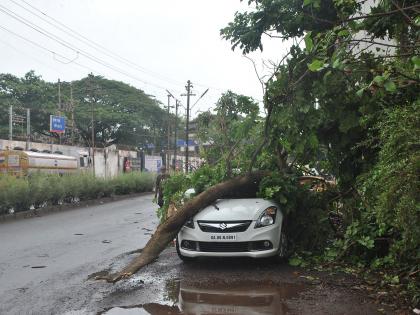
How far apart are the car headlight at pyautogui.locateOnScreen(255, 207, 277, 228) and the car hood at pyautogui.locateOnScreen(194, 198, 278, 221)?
6 centimetres

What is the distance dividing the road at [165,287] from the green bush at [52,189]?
7.65m

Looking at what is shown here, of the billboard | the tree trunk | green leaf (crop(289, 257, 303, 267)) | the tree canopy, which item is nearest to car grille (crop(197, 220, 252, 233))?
the tree trunk

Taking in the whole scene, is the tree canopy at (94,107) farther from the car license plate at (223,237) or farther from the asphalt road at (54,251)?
the car license plate at (223,237)

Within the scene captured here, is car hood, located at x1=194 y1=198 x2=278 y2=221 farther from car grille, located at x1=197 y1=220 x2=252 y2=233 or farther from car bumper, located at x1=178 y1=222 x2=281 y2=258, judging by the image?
car bumper, located at x1=178 y1=222 x2=281 y2=258

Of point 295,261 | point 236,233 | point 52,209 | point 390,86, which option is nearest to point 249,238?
point 236,233

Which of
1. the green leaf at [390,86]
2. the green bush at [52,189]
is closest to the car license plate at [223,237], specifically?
the green leaf at [390,86]

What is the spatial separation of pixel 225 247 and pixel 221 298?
56.5 inches

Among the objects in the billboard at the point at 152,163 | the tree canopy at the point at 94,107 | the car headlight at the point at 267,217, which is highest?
the tree canopy at the point at 94,107

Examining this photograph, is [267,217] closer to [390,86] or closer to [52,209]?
[390,86]

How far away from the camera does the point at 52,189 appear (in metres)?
19.5

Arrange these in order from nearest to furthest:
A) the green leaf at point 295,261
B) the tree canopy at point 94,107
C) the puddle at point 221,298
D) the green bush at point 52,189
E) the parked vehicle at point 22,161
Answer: the puddle at point 221,298
the green leaf at point 295,261
the green bush at point 52,189
the parked vehicle at point 22,161
the tree canopy at point 94,107

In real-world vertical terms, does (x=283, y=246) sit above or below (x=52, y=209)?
above

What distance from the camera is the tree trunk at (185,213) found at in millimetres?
7028

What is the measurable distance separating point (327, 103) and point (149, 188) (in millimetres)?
27199
